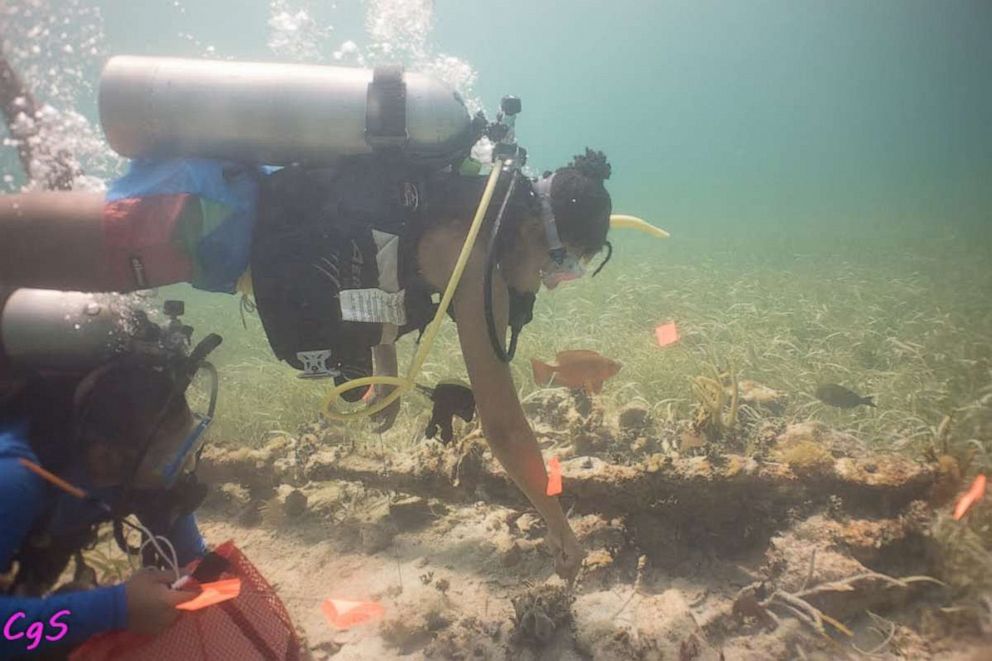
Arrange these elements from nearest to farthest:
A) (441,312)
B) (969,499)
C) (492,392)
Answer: (441,312) < (492,392) < (969,499)

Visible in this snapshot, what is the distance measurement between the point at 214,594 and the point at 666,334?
649 centimetres

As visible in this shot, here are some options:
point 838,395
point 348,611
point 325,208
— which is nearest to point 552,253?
point 325,208

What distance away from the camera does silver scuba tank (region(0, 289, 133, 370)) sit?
1706 millimetres

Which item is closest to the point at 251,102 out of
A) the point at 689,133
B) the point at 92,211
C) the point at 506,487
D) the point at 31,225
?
the point at 92,211

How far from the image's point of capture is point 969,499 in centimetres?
271

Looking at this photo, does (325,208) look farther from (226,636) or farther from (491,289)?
(226,636)

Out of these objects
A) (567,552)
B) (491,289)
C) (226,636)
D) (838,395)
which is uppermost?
(491,289)

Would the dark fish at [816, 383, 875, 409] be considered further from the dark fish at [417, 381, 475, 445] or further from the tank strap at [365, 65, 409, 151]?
the tank strap at [365, 65, 409, 151]

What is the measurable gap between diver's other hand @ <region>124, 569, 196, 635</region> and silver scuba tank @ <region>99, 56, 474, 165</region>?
1766 millimetres

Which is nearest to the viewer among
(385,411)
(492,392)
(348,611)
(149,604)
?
(149,604)

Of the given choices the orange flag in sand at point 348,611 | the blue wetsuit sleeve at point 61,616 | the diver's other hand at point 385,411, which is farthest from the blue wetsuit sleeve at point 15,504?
the diver's other hand at point 385,411

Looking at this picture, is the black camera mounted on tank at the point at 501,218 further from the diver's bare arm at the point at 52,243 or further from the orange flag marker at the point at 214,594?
the diver's bare arm at the point at 52,243

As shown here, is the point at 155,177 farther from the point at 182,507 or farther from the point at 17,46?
the point at 17,46

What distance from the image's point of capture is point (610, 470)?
124 inches
